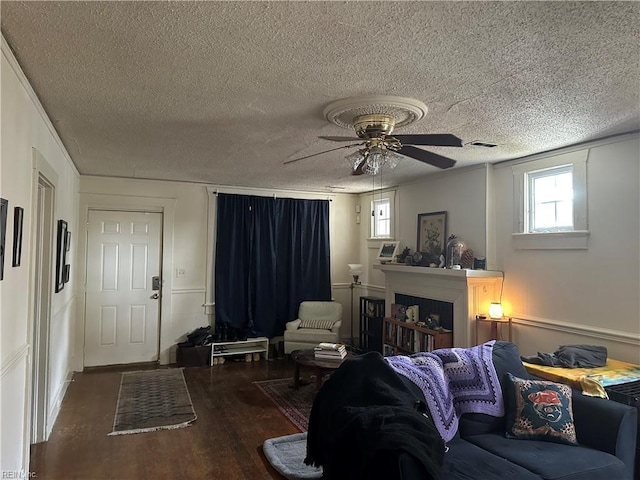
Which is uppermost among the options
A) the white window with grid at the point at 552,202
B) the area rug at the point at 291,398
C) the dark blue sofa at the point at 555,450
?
the white window with grid at the point at 552,202

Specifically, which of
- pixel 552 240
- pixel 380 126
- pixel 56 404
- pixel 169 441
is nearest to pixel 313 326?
pixel 169 441

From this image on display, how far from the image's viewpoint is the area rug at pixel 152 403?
363 centimetres

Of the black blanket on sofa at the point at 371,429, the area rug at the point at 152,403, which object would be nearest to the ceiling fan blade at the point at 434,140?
the black blanket on sofa at the point at 371,429

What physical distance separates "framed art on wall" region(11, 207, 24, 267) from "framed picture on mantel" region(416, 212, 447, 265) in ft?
13.0

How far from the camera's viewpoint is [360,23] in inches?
68.1

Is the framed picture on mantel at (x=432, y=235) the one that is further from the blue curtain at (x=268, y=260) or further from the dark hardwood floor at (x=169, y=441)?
the dark hardwood floor at (x=169, y=441)

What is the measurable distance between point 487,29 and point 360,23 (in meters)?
0.52

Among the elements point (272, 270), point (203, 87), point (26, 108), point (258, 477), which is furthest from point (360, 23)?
point (272, 270)

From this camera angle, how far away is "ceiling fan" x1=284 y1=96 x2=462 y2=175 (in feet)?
8.33

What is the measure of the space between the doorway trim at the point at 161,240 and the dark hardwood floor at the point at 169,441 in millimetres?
963

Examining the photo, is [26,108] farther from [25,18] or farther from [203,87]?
[203,87]

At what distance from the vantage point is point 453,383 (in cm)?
269

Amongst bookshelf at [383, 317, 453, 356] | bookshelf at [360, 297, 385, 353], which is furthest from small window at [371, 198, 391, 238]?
bookshelf at [383, 317, 453, 356]

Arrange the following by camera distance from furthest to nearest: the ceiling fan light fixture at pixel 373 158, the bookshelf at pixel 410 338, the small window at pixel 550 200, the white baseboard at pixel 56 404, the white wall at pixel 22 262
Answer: the bookshelf at pixel 410 338, the small window at pixel 550 200, the white baseboard at pixel 56 404, the ceiling fan light fixture at pixel 373 158, the white wall at pixel 22 262
